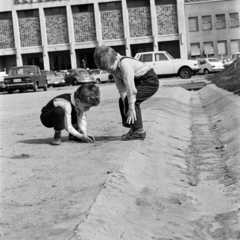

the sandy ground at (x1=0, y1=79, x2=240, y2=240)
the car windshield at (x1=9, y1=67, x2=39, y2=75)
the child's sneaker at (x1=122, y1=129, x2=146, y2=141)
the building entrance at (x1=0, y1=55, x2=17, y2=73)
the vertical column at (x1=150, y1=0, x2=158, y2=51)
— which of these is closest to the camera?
the sandy ground at (x1=0, y1=79, x2=240, y2=240)

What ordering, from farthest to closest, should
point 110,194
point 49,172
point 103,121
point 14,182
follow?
point 103,121 → point 49,172 → point 14,182 → point 110,194

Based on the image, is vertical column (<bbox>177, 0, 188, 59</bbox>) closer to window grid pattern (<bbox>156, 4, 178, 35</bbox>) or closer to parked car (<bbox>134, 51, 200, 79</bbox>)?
window grid pattern (<bbox>156, 4, 178, 35</bbox>)

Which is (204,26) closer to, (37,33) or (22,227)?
(37,33)

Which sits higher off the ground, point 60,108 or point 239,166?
point 60,108

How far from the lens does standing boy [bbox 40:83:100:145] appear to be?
8.82 metres

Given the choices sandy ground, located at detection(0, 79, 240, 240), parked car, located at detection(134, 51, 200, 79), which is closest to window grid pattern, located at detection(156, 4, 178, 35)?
parked car, located at detection(134, 51, 200, 79)

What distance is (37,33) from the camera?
7475 cm

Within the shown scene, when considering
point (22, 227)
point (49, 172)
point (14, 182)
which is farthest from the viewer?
point (49, 172)

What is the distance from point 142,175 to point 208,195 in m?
0.81

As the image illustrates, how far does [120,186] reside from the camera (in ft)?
20.9

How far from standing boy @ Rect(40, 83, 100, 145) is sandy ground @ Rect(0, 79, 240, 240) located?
235 mm

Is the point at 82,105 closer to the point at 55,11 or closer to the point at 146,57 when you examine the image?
the point at 146,57

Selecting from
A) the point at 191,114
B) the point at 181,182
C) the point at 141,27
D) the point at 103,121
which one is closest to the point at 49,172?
the point at 181,182

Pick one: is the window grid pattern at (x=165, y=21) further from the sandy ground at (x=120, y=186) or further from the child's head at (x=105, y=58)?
the child's head at (x=105, y=58)
